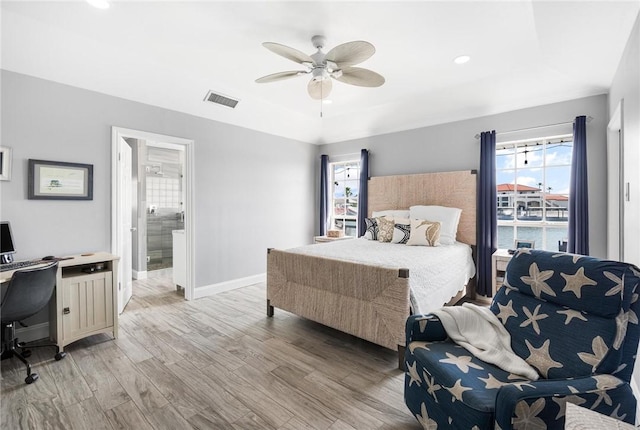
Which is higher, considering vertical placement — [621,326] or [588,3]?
[588,3]

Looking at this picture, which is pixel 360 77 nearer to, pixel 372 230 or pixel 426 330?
pixel 426 330

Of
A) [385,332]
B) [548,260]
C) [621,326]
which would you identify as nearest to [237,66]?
[385,332]

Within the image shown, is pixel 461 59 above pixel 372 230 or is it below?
above

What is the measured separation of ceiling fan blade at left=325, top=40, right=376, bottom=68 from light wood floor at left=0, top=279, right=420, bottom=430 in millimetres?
2415

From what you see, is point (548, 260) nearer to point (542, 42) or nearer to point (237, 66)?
point (542, 42)

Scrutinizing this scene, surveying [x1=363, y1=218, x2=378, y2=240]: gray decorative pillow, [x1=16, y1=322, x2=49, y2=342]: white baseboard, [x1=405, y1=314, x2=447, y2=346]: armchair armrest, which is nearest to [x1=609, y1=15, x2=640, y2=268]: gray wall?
[x1=405, y1=314, x2=447, y2=346]: armchair armrest

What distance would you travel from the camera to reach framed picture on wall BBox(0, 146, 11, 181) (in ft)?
8.43

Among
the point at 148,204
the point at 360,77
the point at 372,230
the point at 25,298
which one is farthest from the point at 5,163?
the point at 372,230

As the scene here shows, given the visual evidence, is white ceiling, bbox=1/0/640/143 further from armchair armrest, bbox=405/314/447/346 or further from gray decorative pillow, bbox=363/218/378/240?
armchair armrest, bbox=405/314/447/346

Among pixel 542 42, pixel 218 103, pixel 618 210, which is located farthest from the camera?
pixel 218 103

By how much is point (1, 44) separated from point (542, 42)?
4366mm

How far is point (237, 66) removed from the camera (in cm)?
320

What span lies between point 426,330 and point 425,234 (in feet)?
Answer: 6.86

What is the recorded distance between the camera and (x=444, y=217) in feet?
13.0
